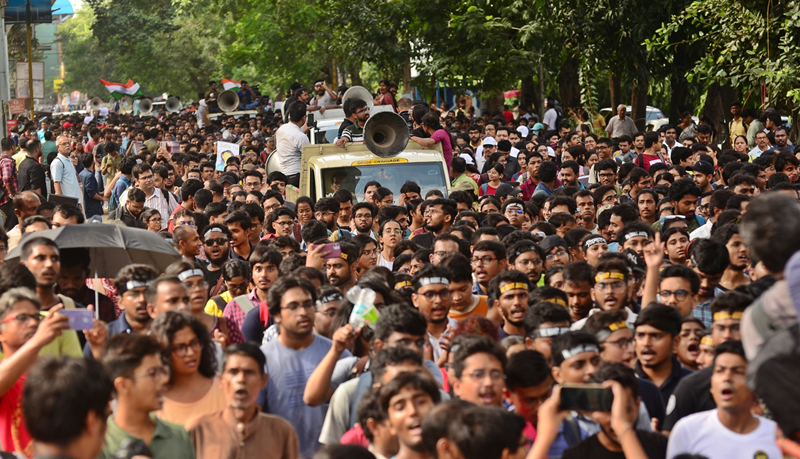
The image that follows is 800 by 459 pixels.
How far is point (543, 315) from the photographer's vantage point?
662 centimetres

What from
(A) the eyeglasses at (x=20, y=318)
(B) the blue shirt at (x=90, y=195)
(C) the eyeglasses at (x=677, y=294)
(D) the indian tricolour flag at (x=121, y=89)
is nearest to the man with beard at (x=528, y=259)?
(C) the eyeglasses at (x=677, y=294)

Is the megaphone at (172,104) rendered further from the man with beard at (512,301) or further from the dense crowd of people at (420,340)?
the man with beard at (512,301)

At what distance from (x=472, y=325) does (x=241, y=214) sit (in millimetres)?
4485

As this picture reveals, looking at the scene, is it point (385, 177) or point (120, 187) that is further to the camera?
point (120, 187)

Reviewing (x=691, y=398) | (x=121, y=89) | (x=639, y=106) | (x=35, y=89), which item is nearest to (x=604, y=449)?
(x=691, y=398)

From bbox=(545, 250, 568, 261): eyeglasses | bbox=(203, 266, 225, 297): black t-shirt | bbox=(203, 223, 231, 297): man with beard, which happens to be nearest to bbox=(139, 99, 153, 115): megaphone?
bbox=(203, 223, 231, 297): man with beard

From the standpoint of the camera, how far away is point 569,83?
31656mm

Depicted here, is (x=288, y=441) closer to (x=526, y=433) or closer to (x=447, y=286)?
(x=526, y=433)

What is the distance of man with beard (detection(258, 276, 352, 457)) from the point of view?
6176 mm

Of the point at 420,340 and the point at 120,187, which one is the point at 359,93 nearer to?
the point at 120,187

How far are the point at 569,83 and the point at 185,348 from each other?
88.8 ft

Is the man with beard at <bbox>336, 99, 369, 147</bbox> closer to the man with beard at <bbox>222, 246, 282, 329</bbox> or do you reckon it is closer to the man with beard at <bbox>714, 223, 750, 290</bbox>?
the man with beard at <bbox>222, 246, 282, 329</bbox>

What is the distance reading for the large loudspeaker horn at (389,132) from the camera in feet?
45.1

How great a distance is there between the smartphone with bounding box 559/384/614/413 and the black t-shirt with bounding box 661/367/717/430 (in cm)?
92
